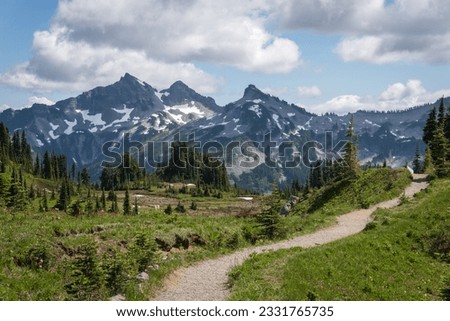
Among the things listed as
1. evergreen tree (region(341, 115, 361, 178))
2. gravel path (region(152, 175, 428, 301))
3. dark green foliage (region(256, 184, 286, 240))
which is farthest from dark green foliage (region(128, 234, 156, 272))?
evergreen tree (region(341, 115, 361, 178))

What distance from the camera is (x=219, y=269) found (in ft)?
87.1

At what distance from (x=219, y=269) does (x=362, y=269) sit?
8576mm

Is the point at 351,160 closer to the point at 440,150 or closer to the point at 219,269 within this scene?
the point at 440,150

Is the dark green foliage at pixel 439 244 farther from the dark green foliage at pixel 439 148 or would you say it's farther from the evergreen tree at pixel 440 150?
the evergreen tree at pixel 440 150

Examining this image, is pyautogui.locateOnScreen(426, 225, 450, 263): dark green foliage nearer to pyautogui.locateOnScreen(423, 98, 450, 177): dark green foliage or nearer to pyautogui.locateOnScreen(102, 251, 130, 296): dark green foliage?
pyautogui.locateOnScreen(102, 251, 130, 296): dark green foliage

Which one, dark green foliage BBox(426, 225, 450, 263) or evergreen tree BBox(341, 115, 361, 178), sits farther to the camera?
evergreen tree BBox(341, 115, 361, 178)

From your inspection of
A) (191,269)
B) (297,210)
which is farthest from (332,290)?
(297,210)

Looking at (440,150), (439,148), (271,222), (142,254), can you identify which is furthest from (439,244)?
(439,148)

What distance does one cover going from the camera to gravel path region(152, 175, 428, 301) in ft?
70.0

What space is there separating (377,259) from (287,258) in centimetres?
591

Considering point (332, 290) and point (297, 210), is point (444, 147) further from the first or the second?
point (332, 290)

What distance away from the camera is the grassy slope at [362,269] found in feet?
69.4

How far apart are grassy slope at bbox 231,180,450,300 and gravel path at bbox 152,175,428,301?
1.20 metres

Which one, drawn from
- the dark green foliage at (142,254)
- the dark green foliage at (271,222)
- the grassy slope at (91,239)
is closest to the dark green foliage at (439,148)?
the grassy slope at (91,239)
